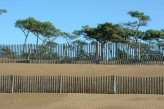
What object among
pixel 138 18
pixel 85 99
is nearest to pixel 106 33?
pixel 138 18

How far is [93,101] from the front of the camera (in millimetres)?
20094

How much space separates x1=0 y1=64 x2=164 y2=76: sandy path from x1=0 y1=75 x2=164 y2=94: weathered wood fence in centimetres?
470

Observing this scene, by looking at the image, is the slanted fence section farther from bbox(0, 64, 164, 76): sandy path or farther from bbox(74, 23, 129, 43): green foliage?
bbox(74, 23, 129, 43): green foliage

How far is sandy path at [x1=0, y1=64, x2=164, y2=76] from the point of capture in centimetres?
2791

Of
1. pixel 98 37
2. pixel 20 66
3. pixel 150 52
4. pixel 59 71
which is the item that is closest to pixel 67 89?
pixel 59 71

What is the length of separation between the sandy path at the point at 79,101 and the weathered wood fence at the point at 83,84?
3.12 ft

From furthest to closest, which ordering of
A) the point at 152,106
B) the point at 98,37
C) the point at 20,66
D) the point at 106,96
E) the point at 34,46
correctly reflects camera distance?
the point at 98,37
the point at 34,46
the point at 20,66
the point at 106,96
the point at 152,106

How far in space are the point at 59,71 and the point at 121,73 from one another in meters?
4.51

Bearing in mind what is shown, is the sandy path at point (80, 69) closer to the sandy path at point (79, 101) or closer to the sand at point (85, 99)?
the sand at point (85, 99)

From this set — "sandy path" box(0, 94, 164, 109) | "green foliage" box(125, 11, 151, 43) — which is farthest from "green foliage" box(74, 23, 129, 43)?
"sandy path" box(0, 94, 164, 109)

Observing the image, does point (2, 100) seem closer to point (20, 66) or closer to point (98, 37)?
point (20, 66)

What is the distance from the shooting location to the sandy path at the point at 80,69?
27906 millimetres

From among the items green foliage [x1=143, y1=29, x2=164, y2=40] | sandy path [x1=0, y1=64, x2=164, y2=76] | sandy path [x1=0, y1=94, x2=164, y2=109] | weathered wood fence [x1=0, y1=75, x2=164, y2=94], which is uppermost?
green foliage [x1=143, y1=29, x2=164, y2=40]

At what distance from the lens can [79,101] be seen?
2014 centimetres
